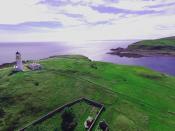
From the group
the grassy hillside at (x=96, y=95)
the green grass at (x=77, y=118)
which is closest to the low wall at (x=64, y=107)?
the green grass at (x=77, y=118)

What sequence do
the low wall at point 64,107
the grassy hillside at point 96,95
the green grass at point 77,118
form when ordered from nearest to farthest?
1. the green grass at point 77,118
2. the low wall at point 64,107
3. the grassy hillside at point 96,95

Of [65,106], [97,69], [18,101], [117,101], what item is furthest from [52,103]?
[97,69]

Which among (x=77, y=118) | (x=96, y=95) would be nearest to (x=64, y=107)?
(x=77, y=118)

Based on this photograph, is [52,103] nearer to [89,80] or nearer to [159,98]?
→ [89,80]

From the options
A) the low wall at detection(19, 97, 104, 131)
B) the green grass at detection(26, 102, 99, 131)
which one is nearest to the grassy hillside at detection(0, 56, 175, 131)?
the low wall at detection(19, 97, 104, 131)

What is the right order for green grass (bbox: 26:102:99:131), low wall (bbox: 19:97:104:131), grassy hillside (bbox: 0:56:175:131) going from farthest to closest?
grassy hillside (bbox: 0:56:175:131)
low wall (bbox: 19:97:104:131)
green grass (bbox: 26:102:99:131)

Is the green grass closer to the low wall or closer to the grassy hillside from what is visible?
the low wall

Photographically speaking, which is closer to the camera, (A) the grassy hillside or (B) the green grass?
(B) the green grass

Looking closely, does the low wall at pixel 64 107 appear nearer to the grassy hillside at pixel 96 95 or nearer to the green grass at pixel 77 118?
the green grass at pixel 77 118
